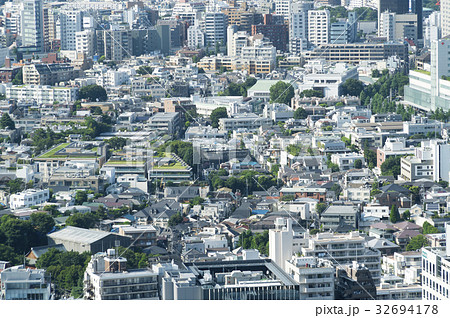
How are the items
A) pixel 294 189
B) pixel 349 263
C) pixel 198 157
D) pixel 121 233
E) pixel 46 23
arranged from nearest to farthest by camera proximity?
pixel 349 263, pixel 121 233, pixel 294 189, pixel 198 157, pixel 46 23

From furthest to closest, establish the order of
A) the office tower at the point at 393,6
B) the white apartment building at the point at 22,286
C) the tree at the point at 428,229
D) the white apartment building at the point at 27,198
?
the office tower at the point at 393,6
the white apartment building at the point at 27,198
the tree at the point at 428,229
the white apartment building at the point at 22,286

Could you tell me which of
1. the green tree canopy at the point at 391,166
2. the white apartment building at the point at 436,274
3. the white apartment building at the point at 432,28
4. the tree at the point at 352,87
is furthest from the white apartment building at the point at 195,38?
the white apartment building at the point at 436,274

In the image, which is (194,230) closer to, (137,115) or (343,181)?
(343,181)

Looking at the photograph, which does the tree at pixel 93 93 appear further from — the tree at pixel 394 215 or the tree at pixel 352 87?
the tree at pixel 394 215

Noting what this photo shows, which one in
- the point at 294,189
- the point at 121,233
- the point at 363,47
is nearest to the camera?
the point at 121,233

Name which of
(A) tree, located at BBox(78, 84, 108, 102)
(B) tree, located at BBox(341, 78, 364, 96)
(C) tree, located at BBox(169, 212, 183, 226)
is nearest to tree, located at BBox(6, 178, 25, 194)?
(C) tree, located at BBox(169, 212, 183, 226)
